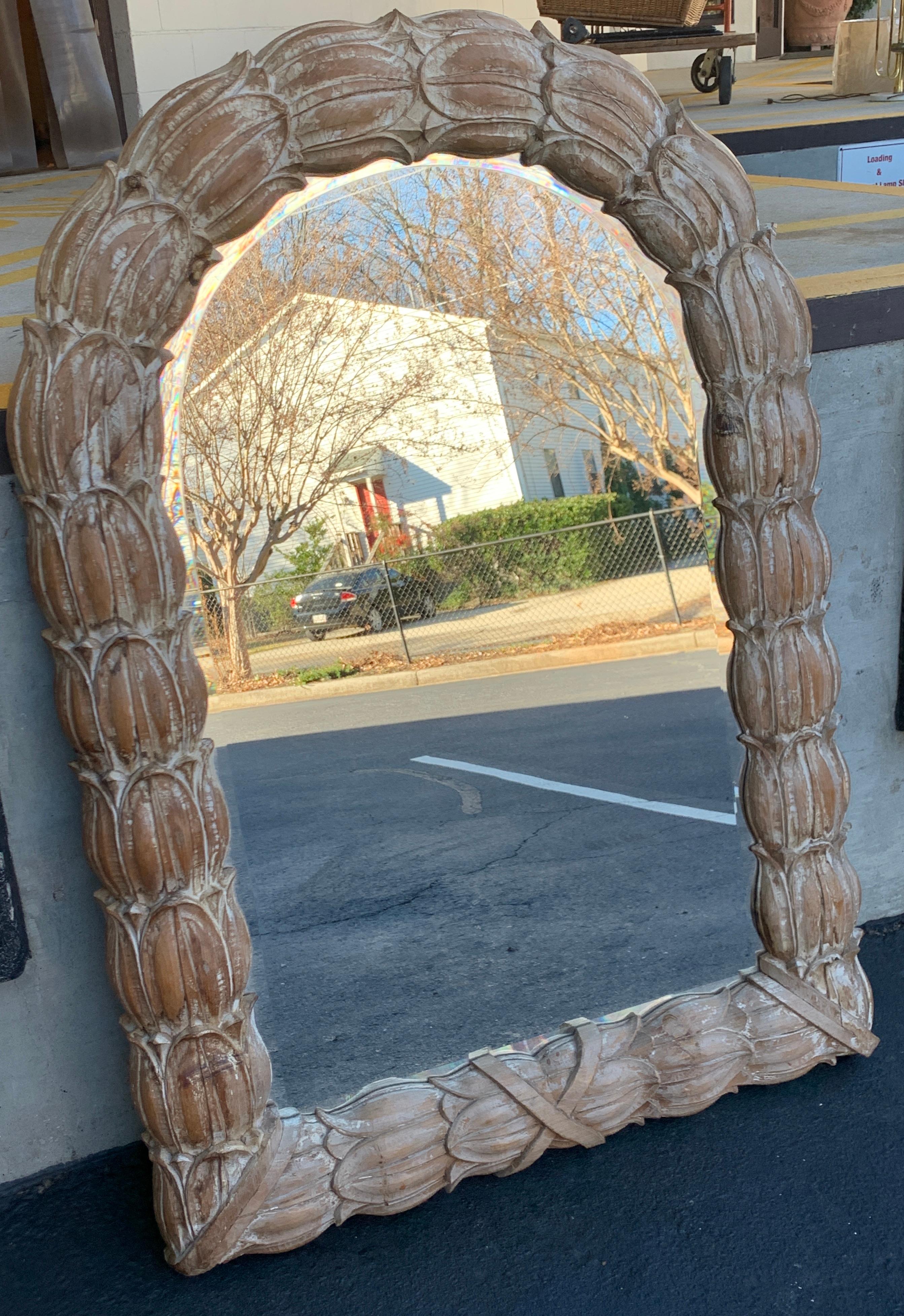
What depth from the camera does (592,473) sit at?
237 cm

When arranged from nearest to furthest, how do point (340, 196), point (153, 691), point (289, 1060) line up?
point (153, 691) → point (340, 196) → point (289, 1060)

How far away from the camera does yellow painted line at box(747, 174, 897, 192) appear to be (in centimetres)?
416

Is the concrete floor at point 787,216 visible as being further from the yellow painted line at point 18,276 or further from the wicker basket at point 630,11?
the wicker basket at point 630,11

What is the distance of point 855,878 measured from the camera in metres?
2.53

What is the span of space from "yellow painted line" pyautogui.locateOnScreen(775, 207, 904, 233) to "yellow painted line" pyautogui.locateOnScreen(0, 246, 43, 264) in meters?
2.28

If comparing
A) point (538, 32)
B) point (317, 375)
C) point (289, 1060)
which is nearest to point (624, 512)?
point (317, 375)

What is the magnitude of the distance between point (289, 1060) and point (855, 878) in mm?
1254

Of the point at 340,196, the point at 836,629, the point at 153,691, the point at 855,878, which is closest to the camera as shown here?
the point at 153,691

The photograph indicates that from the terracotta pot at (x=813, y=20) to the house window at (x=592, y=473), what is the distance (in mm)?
10955

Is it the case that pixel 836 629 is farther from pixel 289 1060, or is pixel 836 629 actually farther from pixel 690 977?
pixel 289 1060

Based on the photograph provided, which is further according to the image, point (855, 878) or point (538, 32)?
point (855, 878)

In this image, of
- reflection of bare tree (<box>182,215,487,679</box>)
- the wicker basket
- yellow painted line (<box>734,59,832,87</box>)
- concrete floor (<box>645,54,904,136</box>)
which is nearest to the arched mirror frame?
reflection of bare tree (<box>182,215,487,679</box>)

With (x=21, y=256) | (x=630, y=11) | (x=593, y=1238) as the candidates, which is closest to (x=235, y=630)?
(x=593, y=1238)

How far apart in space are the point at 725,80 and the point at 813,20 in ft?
16.0
